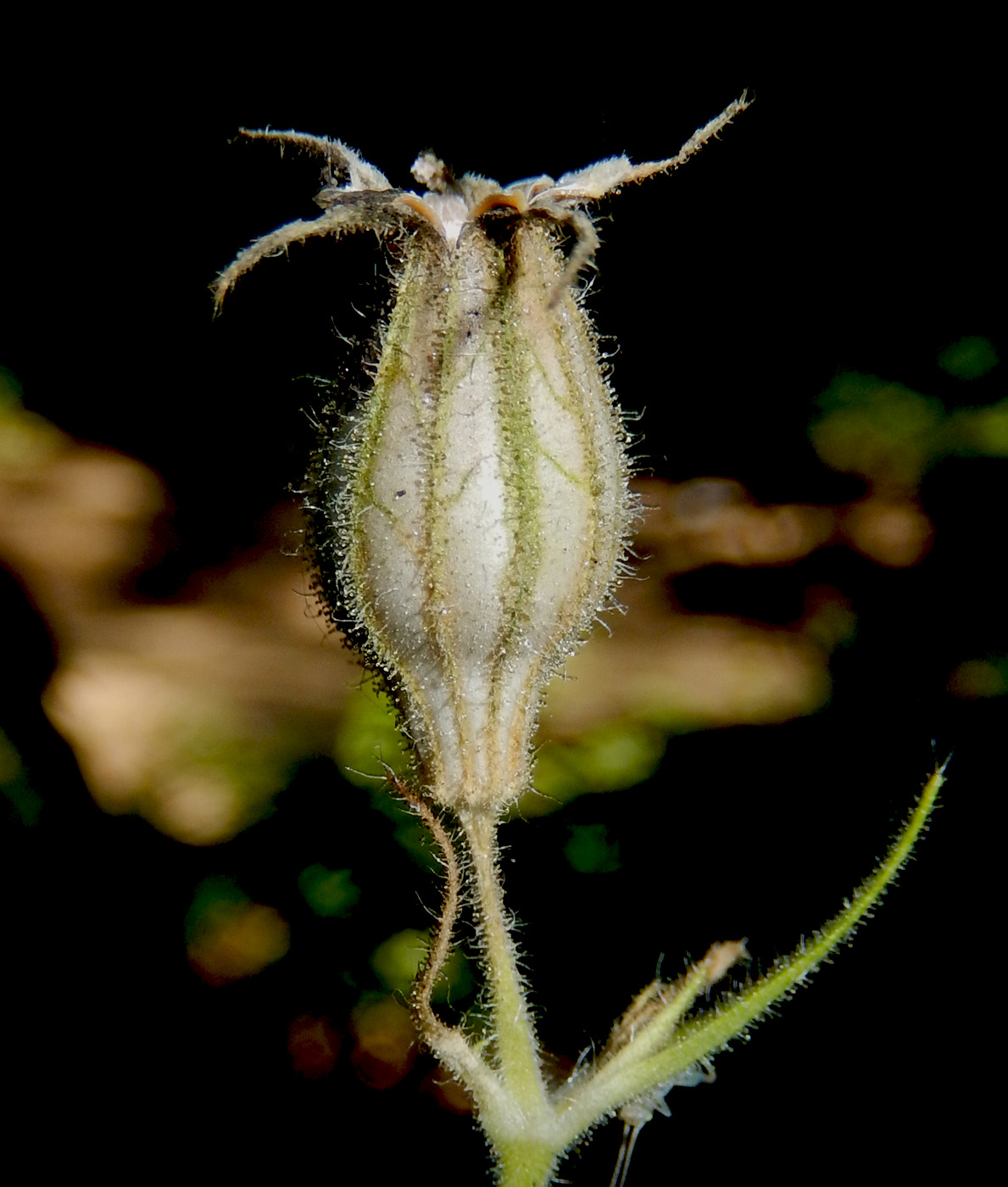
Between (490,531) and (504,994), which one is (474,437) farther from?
(504,994)

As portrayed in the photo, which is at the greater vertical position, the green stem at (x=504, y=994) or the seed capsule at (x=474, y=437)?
the seed capsule at (x=474, y=437)

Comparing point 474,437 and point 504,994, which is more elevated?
point 474,437

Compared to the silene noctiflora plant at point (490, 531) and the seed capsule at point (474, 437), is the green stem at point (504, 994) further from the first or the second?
the seed capsule at point (474, 437)

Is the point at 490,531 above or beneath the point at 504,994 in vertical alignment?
above

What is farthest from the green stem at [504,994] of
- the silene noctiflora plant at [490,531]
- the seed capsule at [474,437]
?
the seed capsule at [474,437]

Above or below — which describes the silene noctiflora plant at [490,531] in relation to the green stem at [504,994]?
above

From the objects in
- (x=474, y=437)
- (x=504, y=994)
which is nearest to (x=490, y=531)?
(x=474, y=437)

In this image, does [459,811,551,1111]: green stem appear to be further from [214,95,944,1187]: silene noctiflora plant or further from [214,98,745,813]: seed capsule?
[214,98,745,813]: seed capsule

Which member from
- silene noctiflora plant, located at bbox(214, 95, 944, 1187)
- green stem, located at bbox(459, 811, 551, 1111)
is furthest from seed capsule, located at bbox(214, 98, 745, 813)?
green stem, located at bbox(459, 811, 551, 1111)
